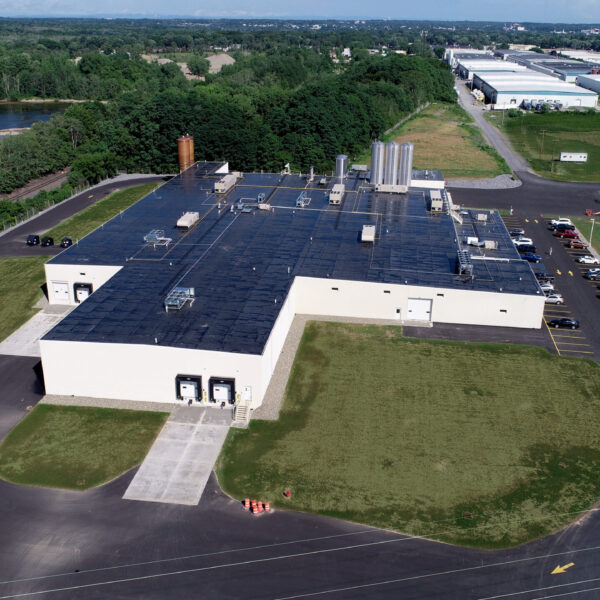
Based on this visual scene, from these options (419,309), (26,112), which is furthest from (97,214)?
(26,112)

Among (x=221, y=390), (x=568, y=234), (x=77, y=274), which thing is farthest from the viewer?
(x=568, y=234)

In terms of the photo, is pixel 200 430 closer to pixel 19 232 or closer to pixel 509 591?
pixel 509 591

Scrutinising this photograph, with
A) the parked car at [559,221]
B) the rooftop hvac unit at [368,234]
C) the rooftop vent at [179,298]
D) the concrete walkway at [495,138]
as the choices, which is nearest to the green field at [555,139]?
the concrete walkway at [495,138]

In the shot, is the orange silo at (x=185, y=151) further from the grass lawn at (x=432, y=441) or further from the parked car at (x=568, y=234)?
the parked car at (x=568, y=234)

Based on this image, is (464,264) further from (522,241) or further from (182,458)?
(182,458)

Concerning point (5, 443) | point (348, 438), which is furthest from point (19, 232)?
point (348, 438)

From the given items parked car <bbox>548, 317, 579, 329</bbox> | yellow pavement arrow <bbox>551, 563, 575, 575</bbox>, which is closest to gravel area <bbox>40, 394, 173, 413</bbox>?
yellow pavement arrow <bbox>551, 563, 575, 575</bbox>

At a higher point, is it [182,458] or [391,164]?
[391,164]
